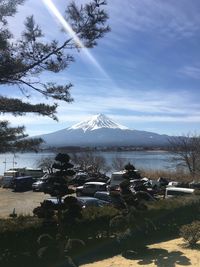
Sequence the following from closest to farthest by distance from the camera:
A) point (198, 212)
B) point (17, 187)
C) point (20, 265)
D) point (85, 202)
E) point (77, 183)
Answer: point (20, 265), point (198, 212), point (85, 202), point (17, 187), point (77, 183)

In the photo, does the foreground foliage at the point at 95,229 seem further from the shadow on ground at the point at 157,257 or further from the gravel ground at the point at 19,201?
the gravel ground at the point at 19,201

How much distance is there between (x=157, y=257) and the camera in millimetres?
13391

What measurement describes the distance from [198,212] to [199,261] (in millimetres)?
7488

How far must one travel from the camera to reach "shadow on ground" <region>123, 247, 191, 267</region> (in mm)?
12508

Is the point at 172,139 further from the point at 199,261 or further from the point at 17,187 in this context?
the point at 199,261

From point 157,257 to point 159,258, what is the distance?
0.15 m

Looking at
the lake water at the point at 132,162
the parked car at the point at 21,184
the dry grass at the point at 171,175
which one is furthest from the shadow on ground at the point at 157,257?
the lake water at the point at 132,162

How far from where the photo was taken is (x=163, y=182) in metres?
44.8

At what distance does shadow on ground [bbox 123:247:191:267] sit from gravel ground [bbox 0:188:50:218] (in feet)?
47.3

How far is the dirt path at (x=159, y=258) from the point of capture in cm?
1249

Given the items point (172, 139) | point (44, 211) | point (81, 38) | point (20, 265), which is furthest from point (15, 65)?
point (172, 139)

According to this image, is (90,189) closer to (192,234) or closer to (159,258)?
(192,234)

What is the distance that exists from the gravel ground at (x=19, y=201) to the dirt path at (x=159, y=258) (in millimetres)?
14528

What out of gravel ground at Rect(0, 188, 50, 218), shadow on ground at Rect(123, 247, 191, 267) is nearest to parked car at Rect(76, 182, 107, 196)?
gravel ground at Rect(0, 188, 50, 218)
